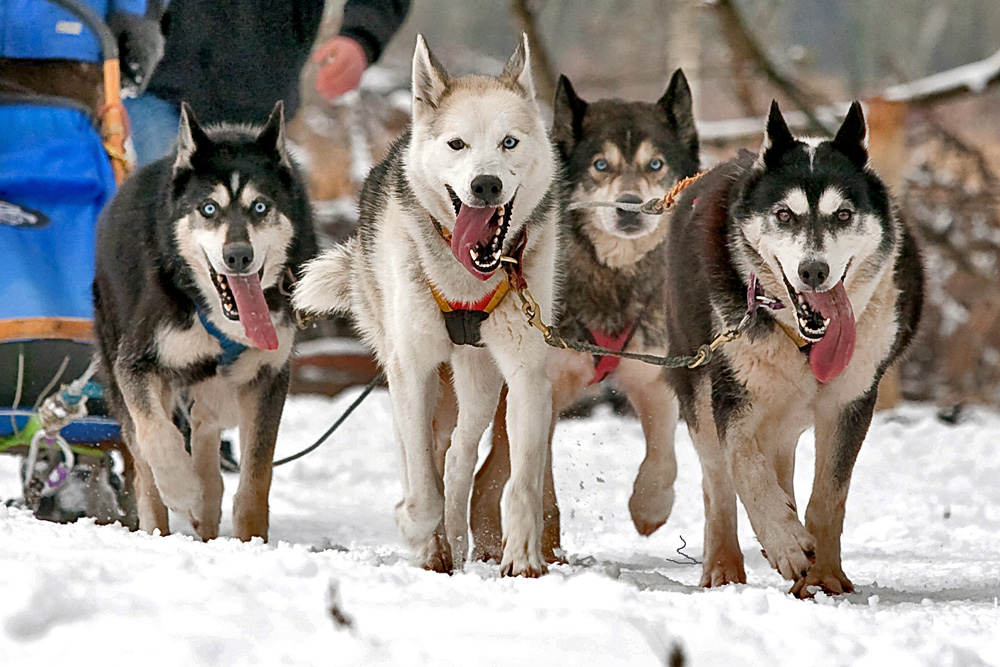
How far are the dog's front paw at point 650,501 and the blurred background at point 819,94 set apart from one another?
47.4 inches

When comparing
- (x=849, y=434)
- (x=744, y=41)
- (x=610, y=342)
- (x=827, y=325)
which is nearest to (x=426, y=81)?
(x=827, y=325)

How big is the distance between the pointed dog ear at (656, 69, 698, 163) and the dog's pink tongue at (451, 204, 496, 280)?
1358 millimetres

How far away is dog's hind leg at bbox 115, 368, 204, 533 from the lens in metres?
3.44

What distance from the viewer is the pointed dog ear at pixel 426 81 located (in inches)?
123

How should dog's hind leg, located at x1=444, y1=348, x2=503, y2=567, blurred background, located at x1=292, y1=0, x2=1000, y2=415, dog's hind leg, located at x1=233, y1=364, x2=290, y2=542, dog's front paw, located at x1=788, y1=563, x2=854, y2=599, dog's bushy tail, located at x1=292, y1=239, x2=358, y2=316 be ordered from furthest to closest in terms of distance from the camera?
1. blurred background, located at x1=292, y1=0, x2=1000, y2=415
2. dog's hind leg, located at x1=233, y1=364, x2=290, y2=542
3. dog's bushy tail, located at x1=292, y1=239, x2=358, y2=316
4. dog's hind leg, located at x1=444, y1=348, x2=503, y2=567
5. dog's front paw, located at x1=788, y1=563, x2=854, y2=599

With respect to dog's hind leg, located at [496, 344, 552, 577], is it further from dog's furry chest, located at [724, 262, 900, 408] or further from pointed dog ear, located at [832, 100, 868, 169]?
pointed dog ear, located at [832, 100, 868, 169]

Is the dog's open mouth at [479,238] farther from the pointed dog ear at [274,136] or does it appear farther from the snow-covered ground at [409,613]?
the pointed dog ear at [274,136]

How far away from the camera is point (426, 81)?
3.15m

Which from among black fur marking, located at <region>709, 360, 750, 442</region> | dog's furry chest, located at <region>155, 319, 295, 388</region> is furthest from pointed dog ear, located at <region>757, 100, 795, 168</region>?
dog's furry chest, located at <region>155, 319, 295, 388</region>

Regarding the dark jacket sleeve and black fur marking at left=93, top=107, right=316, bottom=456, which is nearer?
black fur marking at left=93, top=107, right=316, bottom=456

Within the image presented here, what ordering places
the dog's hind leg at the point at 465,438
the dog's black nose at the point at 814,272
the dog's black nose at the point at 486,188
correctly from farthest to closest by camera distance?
the dog's hind leg at the point at 465,438 → the dog's black nose at the point at 486,188 → the dog's black nose at the point at 814,272

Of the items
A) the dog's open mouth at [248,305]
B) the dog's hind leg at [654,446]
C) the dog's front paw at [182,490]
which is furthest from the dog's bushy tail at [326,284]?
the dog's hind leg at [654,446]

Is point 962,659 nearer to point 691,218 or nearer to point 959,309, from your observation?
point 691,218

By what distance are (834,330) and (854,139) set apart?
0.50 meters
